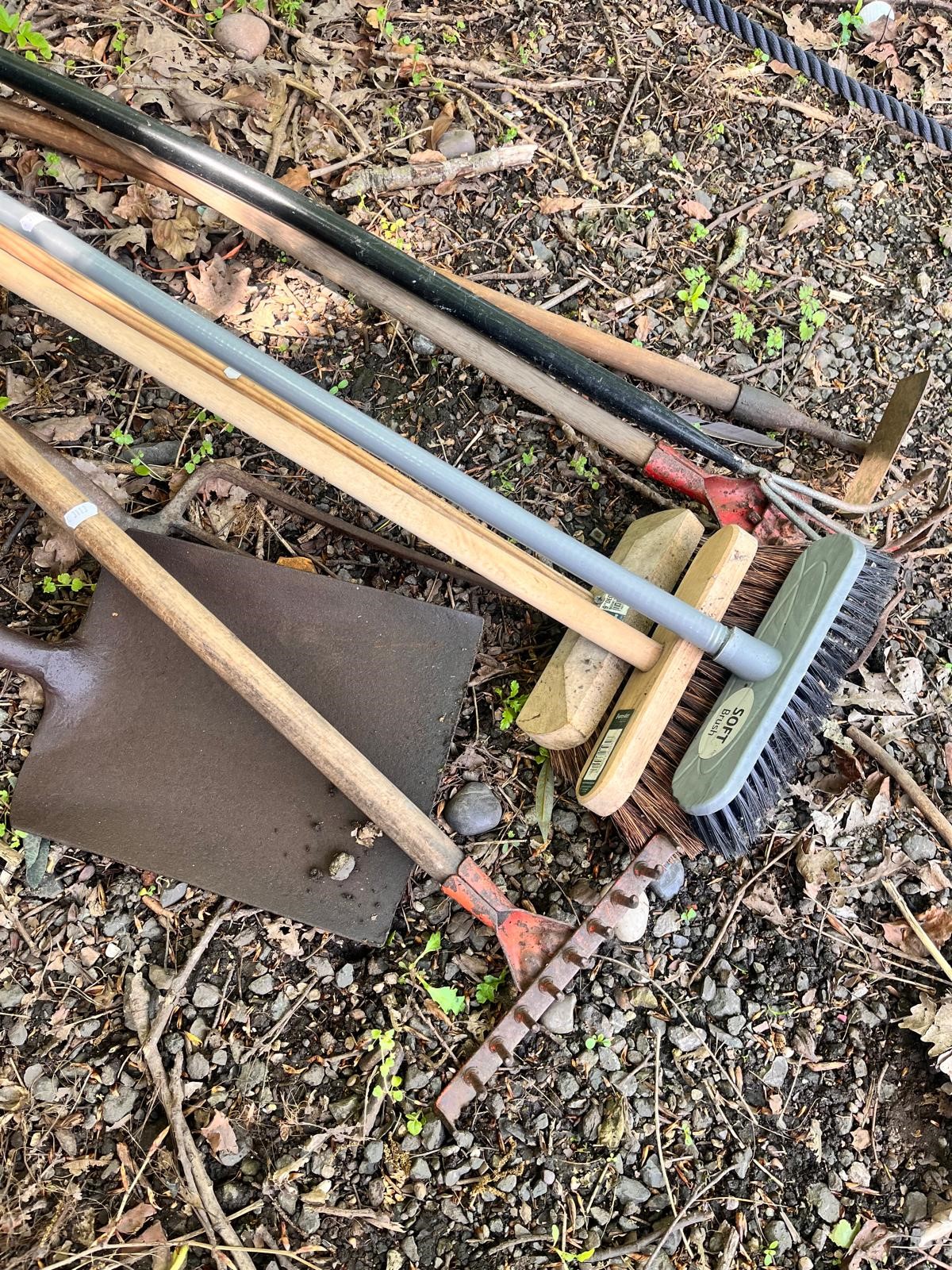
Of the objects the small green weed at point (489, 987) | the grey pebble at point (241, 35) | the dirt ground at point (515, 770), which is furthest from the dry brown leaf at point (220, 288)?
the small green weed at point (489, 987)

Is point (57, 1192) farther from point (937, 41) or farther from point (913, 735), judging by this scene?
point (937, 41)

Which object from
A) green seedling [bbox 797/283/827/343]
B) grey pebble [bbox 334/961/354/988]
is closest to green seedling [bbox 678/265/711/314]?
green seedling [bbox 797/283/827/343]

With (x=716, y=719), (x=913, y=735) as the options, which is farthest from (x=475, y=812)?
(x=913, y=735)

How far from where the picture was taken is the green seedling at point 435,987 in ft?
6.45

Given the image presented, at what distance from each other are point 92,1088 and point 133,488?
1.41 metres

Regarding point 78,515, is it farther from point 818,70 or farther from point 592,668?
point 818,70

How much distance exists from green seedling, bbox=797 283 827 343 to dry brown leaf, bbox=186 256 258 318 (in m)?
1.56

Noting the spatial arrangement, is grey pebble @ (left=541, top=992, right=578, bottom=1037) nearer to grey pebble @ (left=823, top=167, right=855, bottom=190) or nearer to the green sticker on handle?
the green sticker on handle

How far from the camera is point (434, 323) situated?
2.11m

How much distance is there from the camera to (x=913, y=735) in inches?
87.6

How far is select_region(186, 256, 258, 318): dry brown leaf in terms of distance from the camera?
235 centimetres

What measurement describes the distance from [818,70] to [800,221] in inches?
21.0

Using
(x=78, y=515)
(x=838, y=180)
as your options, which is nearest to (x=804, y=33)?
(x=838, y=180)

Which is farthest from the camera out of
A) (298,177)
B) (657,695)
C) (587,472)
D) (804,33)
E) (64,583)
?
(804,33)
